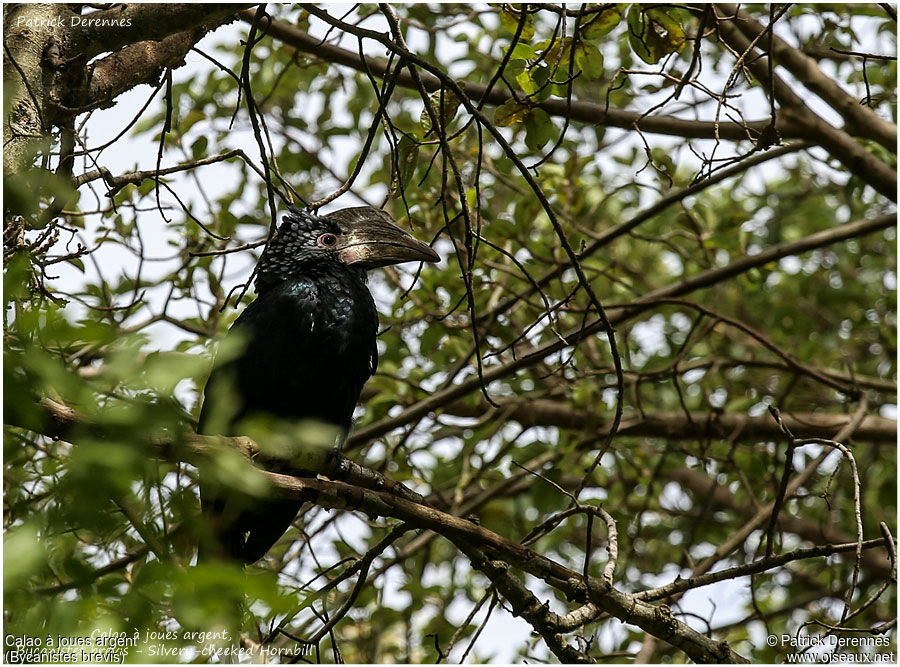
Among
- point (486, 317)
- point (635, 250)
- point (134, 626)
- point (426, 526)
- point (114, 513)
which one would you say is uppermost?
point (635, 250)

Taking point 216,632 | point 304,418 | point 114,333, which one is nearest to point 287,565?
point 304,418

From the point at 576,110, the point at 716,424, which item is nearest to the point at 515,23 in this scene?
the point at 576,110

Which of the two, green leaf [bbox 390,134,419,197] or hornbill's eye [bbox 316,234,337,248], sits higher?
hornbill's eye [bbox 316,234,337,248]

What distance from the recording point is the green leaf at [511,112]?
2629 millimetres

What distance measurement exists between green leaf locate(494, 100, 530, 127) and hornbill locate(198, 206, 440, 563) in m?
0.54

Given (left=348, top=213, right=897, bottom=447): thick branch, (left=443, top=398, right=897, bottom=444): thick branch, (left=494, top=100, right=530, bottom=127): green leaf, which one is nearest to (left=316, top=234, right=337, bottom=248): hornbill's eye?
(left=348, top=213, right=897, bottom=447): thick branch

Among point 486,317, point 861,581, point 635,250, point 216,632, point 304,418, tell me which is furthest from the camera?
point 635,250

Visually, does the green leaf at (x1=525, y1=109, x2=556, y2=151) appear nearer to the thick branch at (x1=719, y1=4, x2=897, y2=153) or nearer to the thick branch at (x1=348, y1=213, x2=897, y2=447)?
the thick branch at (x1=348, y1=213, x2=897, y2=447)

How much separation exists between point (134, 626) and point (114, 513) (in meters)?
0.12

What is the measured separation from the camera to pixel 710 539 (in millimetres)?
4773

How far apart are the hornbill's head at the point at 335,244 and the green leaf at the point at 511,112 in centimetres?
60

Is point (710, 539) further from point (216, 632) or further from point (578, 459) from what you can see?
point (216, 632)

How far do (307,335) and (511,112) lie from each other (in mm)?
961

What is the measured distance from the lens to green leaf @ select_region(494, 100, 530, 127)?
2.63m
